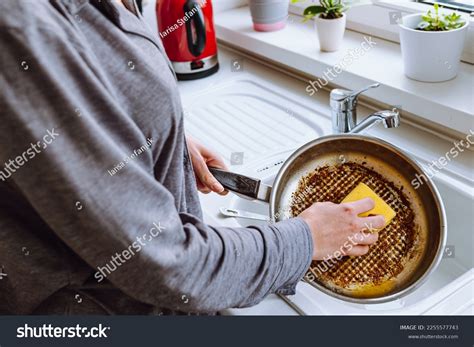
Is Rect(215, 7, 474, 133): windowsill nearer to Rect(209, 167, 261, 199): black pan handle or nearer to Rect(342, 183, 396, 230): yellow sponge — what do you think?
Rect(342, 183, 396, 230): yellow sponge

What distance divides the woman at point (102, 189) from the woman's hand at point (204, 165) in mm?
193

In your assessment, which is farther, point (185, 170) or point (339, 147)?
point (339, 147)

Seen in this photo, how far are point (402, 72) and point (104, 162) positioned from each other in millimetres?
784

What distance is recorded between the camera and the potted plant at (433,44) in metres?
0.93

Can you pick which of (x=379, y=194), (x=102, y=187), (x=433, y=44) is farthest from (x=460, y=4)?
(x=102, y=187)

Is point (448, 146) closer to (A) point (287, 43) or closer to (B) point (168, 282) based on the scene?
(A) point (287, 43)

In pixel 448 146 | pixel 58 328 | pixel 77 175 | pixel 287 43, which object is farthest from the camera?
pixel 287 43

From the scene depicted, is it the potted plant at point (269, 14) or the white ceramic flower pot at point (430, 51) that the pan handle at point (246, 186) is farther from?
the potted plant at point (269, 14)

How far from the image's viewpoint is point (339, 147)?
861mm

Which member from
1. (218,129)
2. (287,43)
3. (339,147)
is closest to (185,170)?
(339,147)

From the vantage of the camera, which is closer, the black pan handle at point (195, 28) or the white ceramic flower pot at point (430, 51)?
the white ceramic flower pot at point (430, 51)

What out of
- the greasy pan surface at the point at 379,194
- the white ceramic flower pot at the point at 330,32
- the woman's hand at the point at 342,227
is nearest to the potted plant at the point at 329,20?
the white ceramic flower pot at the point at 330,32

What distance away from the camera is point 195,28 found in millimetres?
1303

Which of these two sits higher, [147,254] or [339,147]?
[147,254]
